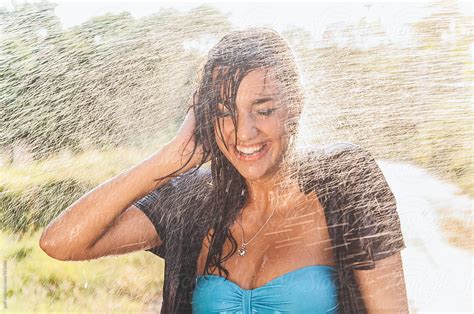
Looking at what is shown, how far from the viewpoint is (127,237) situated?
50.9 inches

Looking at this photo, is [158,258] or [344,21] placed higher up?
[344,21]

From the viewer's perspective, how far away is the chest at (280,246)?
127 centimetres

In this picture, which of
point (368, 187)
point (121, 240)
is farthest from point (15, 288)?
point (368, 187)

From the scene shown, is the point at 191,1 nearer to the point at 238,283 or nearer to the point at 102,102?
the point at 102,102

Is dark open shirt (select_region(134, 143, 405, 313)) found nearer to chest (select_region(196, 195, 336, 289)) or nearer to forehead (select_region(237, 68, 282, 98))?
chest (select_region(196, 195, 336, 289))

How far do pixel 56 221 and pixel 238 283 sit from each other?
47cm

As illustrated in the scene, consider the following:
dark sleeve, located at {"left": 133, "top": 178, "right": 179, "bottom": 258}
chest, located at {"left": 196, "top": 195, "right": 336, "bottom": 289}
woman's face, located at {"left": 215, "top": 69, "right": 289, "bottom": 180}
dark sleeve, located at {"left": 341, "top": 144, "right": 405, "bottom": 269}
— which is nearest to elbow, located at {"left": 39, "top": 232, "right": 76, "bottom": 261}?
dark sleeve, located at {"left": 133, "top": 178, "right": 179, "bottom": 258}

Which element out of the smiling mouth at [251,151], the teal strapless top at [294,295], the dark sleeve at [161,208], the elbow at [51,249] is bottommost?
the teal strapless top at [294,295]

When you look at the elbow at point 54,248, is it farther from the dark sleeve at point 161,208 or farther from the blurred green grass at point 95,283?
the dark sleeve at point 161,208

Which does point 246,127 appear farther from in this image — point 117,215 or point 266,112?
point 117,215

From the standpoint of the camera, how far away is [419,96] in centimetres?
132

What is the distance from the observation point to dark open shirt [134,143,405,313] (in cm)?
126

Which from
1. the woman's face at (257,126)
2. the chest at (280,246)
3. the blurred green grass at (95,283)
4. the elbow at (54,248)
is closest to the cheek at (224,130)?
the woman's face at (257,126)

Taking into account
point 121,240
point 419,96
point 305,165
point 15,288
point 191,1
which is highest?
point 191,1
